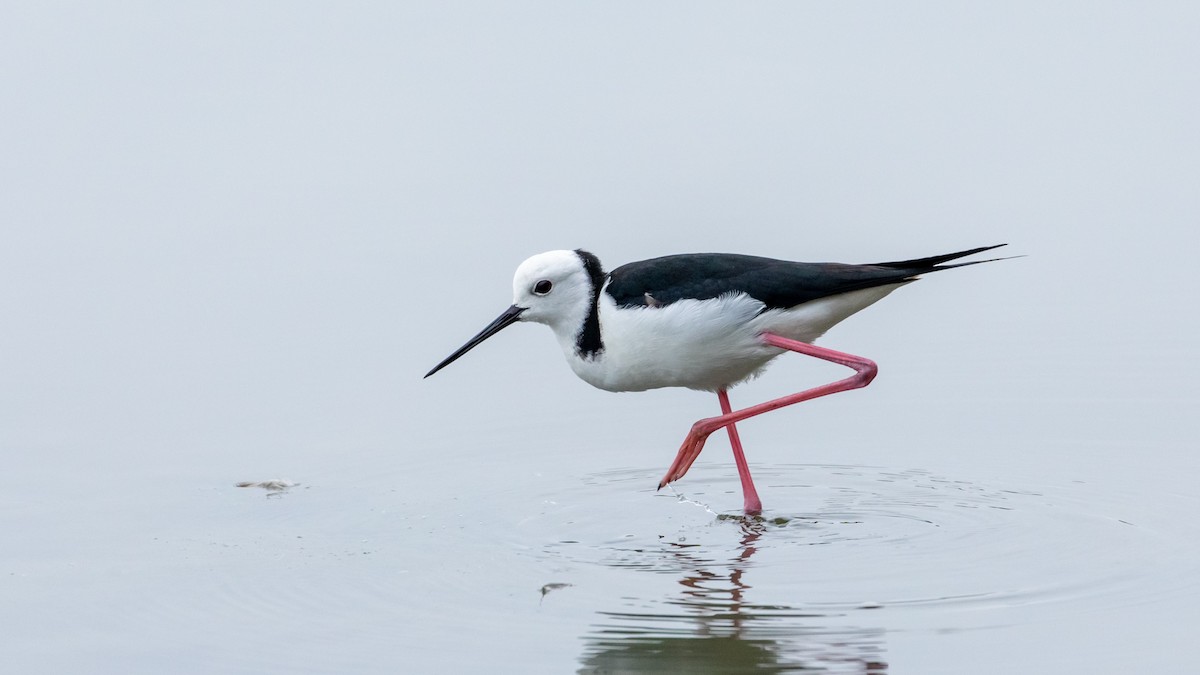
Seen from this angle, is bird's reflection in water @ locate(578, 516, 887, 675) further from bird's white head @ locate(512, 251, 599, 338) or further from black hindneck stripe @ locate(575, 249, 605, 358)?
bird's white head @ locate(512, 251, 599, 338)

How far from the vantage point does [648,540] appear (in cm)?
783

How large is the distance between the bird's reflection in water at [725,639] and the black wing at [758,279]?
1560 mm

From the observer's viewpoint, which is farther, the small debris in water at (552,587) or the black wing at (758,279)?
the black wing at (758,279)

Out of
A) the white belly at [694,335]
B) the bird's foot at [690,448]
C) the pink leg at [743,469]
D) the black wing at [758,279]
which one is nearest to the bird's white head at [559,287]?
the white belly at [694,335]

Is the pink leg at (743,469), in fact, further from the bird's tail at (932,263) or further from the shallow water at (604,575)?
the bird's tail at (932,263)

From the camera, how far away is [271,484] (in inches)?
348

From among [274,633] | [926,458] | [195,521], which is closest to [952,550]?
[926,458]

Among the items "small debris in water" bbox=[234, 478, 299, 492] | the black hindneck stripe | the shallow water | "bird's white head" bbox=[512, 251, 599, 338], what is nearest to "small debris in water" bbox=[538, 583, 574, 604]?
the shallow water

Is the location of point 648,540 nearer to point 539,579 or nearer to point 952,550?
point 539,579

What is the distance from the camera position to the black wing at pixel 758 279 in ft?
26.3

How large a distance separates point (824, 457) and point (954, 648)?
3162 millimetres

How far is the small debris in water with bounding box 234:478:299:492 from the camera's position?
8805mm

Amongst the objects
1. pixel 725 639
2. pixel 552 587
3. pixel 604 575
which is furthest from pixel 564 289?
pixel 725 639

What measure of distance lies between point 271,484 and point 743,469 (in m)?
2.39
